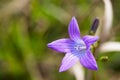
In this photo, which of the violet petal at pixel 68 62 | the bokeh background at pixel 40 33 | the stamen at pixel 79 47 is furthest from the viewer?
the bokeh background at pixel 40 33

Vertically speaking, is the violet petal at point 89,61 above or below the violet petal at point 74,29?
below

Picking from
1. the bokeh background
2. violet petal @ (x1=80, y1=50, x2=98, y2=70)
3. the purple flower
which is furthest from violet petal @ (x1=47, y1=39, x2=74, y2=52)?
the bokeh background

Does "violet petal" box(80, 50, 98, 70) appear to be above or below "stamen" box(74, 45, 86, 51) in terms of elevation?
below

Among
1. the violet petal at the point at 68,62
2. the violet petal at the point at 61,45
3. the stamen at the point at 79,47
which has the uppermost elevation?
the violet petal at the point at 61,45

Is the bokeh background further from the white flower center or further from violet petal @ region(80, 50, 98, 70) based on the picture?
violet petal @ region(80, 50, 98, 70)

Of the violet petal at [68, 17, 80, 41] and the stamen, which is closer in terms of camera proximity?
the violet petal at [68, 17, 80, 41]

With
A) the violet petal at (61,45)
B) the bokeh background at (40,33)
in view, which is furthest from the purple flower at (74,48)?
the bokeh background at (40,33)

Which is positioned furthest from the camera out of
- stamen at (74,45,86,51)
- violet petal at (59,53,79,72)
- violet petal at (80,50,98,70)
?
stamen at (74,45,86,51)

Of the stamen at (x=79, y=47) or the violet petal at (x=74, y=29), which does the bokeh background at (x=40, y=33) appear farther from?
the violet petal at (x=74, y=29)
